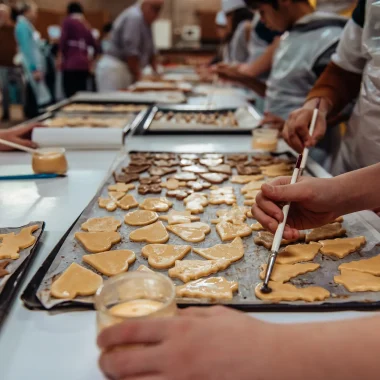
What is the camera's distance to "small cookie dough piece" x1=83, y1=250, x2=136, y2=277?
35.3 inches

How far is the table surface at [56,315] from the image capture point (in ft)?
2.12

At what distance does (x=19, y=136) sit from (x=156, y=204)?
3.35 ft

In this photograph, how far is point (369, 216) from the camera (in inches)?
47.4

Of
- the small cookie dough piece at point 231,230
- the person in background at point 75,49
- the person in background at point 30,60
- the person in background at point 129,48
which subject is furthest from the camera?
the person in background at point 30,60

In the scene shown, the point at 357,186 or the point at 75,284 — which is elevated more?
the point at 357,186

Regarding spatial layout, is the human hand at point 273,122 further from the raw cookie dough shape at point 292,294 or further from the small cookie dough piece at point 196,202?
the raw cookie dough shape at point 292,294

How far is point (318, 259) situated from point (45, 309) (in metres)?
0.65

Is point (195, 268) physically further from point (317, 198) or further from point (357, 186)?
point (357, 186)

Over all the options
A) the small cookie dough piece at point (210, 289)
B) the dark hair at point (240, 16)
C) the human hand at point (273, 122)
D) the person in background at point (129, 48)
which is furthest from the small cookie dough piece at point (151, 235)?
the dark hair at point (240, 16)

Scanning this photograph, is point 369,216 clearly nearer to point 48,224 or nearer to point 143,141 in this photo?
point 48,224

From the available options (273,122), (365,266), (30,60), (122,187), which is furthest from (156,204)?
(30,60)

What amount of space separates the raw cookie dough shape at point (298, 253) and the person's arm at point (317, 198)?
5 centimetres

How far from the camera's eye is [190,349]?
0.49m

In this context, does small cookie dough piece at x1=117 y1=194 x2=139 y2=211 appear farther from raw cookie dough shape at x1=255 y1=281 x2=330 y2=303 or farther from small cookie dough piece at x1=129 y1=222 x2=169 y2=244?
raw cookie dough shape at x1=255 y1=281 x2=330 y2=303
